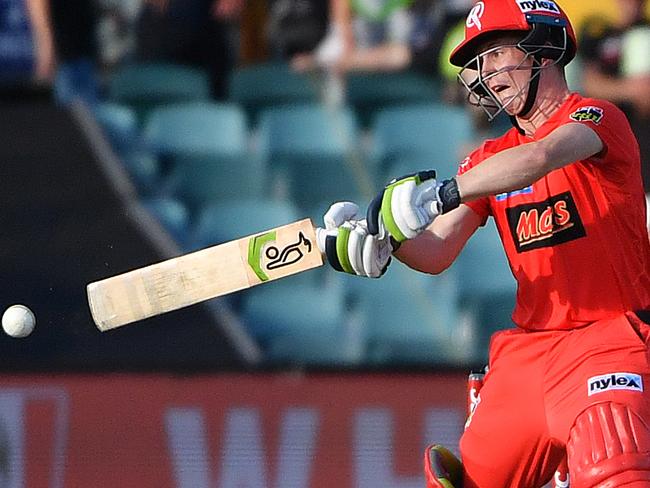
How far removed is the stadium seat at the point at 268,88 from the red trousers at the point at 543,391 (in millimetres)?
3945

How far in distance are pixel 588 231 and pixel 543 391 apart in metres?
0.40

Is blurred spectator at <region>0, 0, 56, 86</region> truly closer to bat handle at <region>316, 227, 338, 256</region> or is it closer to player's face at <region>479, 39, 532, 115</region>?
bat handle at <region>316, 227, 338, 256</region>

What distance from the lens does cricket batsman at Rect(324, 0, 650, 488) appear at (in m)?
3.38

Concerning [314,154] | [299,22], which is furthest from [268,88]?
[314,154]

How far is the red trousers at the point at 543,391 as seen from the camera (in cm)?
344

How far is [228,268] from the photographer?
12.2ft

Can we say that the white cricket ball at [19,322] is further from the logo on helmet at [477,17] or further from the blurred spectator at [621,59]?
the blurred spectator at [621,59]

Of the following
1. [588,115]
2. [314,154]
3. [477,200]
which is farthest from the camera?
[314,154]

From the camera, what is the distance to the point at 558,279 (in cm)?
360

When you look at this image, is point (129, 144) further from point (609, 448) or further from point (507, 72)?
point (609, 448)

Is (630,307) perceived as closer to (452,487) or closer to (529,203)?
(529,203)

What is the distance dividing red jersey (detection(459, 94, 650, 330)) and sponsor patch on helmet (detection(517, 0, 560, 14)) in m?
0.23

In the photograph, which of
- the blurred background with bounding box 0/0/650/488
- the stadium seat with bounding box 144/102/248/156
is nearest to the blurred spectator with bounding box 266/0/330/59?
the blurred background with bounding box 0/0/650/488

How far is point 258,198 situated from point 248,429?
1682mm
